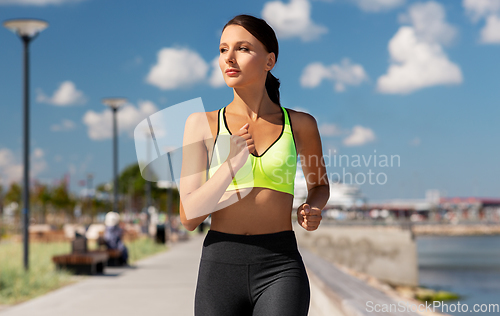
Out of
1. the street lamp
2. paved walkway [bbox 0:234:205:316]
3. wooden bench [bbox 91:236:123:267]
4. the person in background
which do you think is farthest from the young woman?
the street lamp

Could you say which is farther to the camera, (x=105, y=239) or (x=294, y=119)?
(x=105, y=239)

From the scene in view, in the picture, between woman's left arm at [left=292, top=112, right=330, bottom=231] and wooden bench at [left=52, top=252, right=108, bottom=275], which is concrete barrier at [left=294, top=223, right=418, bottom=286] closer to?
wooden bench at [left=52, top=252, right=108, bottom=275]

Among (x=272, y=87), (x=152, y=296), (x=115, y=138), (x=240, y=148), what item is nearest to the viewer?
(x=240, y=148)

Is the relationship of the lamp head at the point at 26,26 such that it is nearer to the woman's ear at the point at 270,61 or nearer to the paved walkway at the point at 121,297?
the paved walkway at the point at 121,297

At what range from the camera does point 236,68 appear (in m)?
2.18

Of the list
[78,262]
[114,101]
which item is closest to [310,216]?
[78,262]

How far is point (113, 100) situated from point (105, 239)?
6249 millimetres

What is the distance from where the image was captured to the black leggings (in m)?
2.06

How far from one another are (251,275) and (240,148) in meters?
0.45

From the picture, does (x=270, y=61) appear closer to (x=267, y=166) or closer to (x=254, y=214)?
(x=267, y=166)

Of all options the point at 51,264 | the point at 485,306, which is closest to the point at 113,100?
the point at 51,264

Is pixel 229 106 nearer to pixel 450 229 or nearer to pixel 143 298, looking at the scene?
pixel 143 298

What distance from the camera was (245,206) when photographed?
2084 millimetres

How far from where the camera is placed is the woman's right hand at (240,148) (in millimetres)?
2018
